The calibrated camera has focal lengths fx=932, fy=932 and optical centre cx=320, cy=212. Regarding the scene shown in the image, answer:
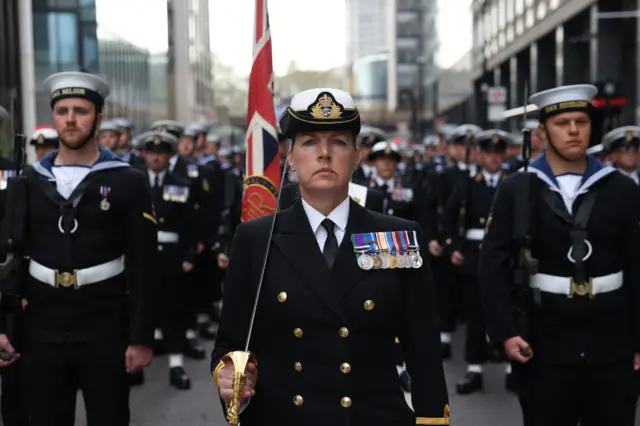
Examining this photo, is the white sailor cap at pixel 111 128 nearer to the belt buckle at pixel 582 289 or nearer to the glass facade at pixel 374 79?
the belt buckle at pixel 582 289

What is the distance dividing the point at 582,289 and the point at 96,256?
2573 millimetres

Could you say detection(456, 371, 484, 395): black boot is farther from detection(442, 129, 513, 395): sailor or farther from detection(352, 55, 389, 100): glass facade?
detection(352, 55, 389, 100): glass facade

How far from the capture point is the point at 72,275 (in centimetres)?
493

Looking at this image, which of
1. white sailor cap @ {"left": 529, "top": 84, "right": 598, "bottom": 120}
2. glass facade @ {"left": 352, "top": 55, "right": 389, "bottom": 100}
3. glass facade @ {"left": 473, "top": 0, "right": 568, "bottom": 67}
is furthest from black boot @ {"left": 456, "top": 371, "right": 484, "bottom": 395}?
glass facade @ {"left": 352, "top": 55, "right": 389, "bottom": 100}

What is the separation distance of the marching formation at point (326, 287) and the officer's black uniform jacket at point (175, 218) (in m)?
0.89

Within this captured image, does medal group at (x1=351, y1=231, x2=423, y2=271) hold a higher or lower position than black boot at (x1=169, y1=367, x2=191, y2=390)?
higher

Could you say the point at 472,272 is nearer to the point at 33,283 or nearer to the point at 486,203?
the point at 486,203

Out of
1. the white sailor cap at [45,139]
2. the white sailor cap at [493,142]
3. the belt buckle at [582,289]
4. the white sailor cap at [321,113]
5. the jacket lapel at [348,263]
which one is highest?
the white sailor cap at [321,113]

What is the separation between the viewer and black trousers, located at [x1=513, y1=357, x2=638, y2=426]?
4.71 meters

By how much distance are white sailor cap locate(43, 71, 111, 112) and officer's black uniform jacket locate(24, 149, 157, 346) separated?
0.33m

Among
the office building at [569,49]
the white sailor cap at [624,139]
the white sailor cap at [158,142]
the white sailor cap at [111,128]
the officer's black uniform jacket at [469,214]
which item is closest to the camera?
the officer's black uniform jacket at [469,214]

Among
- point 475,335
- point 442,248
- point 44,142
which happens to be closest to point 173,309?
point 44,142

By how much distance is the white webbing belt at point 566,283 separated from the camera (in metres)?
4.83

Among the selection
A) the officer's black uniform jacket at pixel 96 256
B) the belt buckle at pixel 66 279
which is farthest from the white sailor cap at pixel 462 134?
the belt buckle at pixel 66 279
